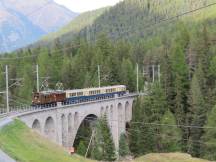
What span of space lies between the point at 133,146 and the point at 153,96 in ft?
37.0

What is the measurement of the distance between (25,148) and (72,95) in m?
44.0

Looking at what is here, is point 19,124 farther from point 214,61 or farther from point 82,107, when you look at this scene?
point 214,61

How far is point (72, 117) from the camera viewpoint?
71375mm

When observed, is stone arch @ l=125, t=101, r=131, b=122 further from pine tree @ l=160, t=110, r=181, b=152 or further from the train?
pine tree @ l=160, t=110, r=181, b=152

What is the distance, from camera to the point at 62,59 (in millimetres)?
121750

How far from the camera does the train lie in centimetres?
6550

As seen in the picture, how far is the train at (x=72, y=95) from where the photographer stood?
65.5m

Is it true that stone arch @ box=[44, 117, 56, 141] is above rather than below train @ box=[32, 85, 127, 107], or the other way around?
below

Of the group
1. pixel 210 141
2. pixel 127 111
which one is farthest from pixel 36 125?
pixel 127 111

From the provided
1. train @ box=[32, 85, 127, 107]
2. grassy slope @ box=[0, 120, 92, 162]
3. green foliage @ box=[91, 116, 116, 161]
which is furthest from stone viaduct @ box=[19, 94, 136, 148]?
grassy slope @ box=[0, 120, 92, 162]

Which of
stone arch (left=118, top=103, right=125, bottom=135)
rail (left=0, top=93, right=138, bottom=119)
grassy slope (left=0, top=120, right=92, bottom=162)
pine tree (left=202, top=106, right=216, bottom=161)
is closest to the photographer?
grassy slope (left=0, top=120, right=92, bottom=162)

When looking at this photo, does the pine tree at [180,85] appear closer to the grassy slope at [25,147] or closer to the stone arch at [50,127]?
the stone arch at [50,127]

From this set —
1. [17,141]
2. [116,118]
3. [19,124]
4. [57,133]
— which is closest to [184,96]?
[116,118]

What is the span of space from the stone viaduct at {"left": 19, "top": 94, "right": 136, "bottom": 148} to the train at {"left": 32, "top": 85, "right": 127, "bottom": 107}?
1.56m
